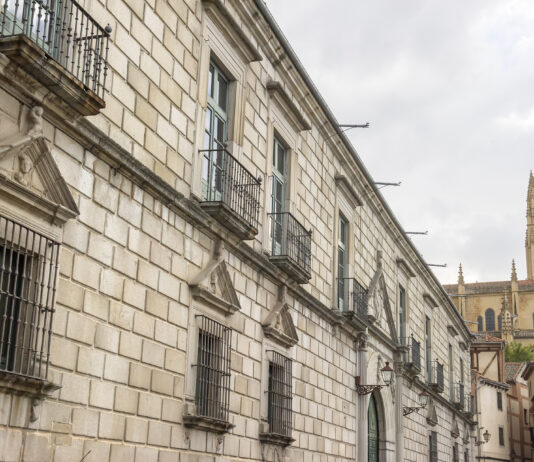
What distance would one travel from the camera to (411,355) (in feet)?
82.7

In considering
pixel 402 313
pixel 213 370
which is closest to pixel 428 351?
pixel 402 313

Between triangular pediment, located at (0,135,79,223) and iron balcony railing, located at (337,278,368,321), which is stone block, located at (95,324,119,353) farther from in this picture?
iron balcony railing, located at (337,278,368,321)

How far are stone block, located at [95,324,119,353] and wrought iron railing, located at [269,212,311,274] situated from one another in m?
5.19

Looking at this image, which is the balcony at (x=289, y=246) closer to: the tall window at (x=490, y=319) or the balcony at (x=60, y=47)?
the balcony at (x=60, y=47)

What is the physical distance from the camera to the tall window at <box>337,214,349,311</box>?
18.6m

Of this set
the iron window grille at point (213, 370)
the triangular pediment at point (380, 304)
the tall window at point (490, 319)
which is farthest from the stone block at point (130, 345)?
the tall window at point (490, 319)

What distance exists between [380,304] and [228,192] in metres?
10.8

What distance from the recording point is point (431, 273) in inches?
1151

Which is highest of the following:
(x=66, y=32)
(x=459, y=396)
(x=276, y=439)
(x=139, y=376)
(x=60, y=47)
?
(x=66, y=32)

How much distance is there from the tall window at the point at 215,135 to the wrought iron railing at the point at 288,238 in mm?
2009

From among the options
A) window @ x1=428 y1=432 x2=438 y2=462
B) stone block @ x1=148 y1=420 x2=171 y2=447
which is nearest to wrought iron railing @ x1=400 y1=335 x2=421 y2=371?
window @ x1=428 y1=432 x2=438 y2=462

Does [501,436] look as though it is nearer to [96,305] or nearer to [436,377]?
[436,377]

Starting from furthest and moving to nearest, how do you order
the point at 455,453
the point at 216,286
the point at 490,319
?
the point at 490,319 < the point at 455,453 < the point at 216,286

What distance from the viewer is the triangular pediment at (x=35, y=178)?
768 centimetres
